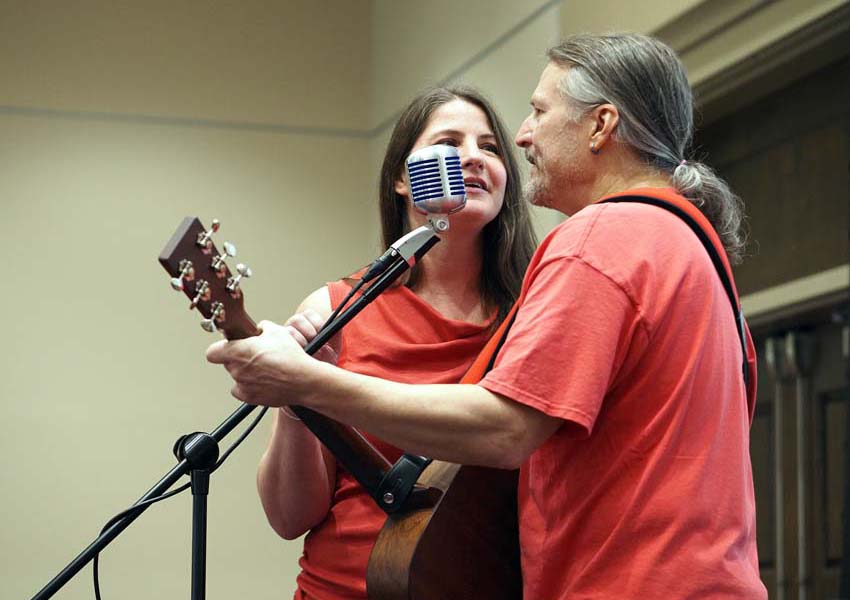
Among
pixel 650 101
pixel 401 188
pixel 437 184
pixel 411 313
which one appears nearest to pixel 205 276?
pixel 437 184

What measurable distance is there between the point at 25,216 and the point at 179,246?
11.8 feet

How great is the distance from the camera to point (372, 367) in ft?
7.07

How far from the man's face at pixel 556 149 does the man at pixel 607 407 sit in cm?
18

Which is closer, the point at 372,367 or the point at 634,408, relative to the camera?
the point at 634,408

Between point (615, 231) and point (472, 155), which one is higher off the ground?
point (472, 155)

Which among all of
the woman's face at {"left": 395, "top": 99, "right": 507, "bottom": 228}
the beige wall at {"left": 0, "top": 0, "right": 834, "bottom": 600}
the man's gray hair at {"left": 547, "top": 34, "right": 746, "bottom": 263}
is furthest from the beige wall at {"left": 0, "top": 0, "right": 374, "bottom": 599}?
the man's gray hair at {"left": 547, "top": 34, "right": 746, "bottom": 263}

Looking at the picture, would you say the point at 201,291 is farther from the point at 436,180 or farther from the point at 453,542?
the point at 453,542

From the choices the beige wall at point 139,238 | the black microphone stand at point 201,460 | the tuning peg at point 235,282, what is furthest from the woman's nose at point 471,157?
the beige wall at point 139,238

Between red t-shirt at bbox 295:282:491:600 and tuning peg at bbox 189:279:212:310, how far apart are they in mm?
707

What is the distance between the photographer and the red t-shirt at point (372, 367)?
2074 mm

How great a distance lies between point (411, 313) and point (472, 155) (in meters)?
0.30

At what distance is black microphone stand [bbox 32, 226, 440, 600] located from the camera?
1.63 meters

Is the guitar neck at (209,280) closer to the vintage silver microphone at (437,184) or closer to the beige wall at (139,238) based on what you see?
the vintage silver microphone at (437,184)

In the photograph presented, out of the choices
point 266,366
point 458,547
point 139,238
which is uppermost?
point 139,238
